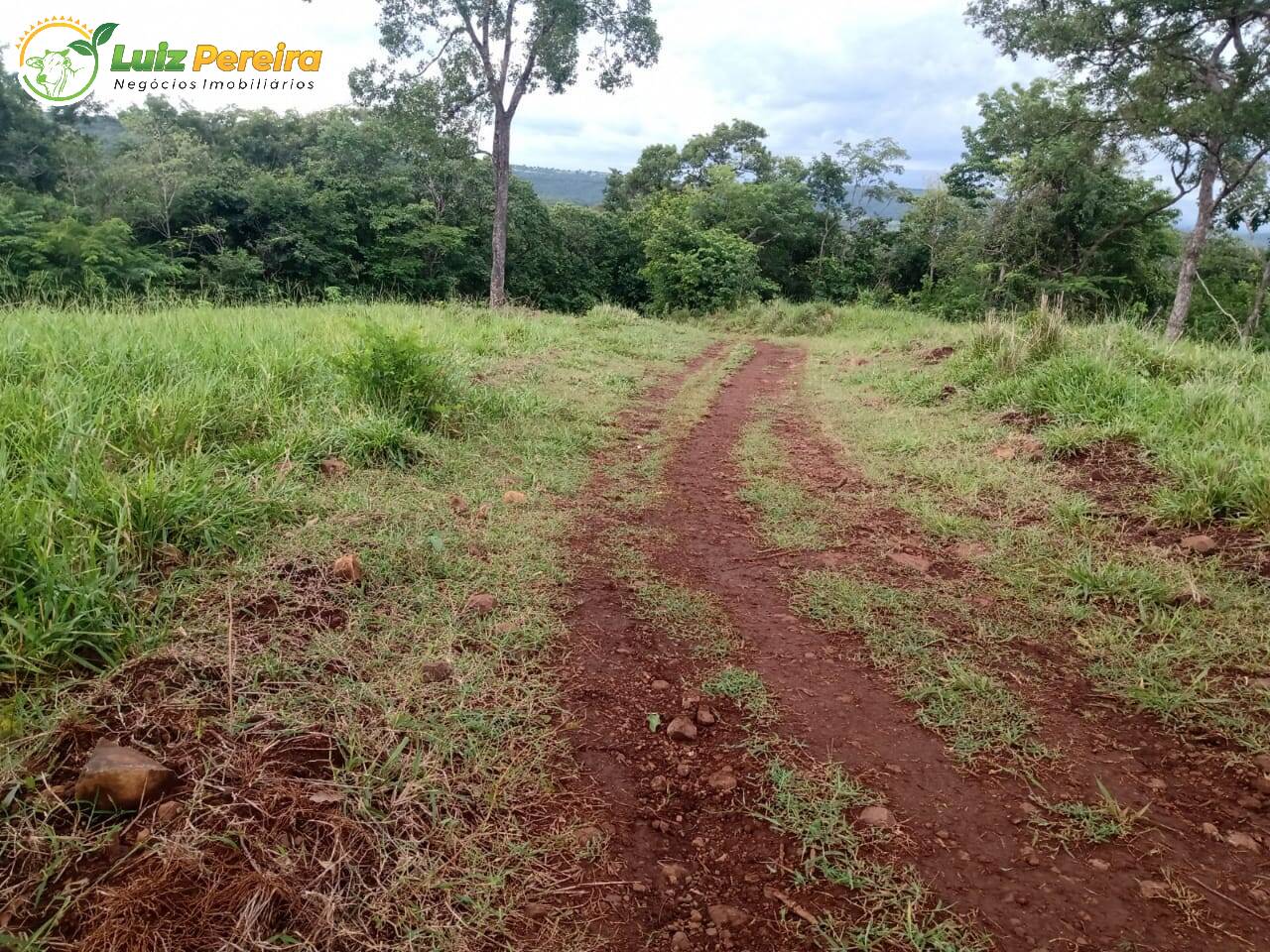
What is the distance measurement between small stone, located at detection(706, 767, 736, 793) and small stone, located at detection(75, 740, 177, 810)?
1.35 meters

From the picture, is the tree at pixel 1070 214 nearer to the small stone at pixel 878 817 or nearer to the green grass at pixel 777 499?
the green grass at pixel 777 499

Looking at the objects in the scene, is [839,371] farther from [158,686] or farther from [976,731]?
[158,686]

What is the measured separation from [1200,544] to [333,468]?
13.7 ft

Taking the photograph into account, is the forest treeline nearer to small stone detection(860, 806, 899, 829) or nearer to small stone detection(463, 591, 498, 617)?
small stone detection(463, 591, 498, 617)

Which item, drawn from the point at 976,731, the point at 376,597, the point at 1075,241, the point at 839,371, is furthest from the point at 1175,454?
the point at 1075,241

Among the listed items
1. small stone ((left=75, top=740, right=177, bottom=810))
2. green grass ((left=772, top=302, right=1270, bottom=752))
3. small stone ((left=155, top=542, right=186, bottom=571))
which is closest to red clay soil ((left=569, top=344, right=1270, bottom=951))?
green grass ((left=772, top=302, right=1270, bottom=752))

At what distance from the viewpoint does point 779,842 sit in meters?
1.72

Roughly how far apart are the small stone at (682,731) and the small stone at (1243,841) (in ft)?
4.48

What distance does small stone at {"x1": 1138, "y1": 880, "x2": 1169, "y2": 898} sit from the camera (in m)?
1.57

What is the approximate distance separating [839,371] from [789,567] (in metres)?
6.01

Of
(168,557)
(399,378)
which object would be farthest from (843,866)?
(399,378)

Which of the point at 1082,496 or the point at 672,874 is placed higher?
the point at 1082,496

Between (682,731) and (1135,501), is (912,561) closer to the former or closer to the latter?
(1135,501)

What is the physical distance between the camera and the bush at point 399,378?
439 centimetres
